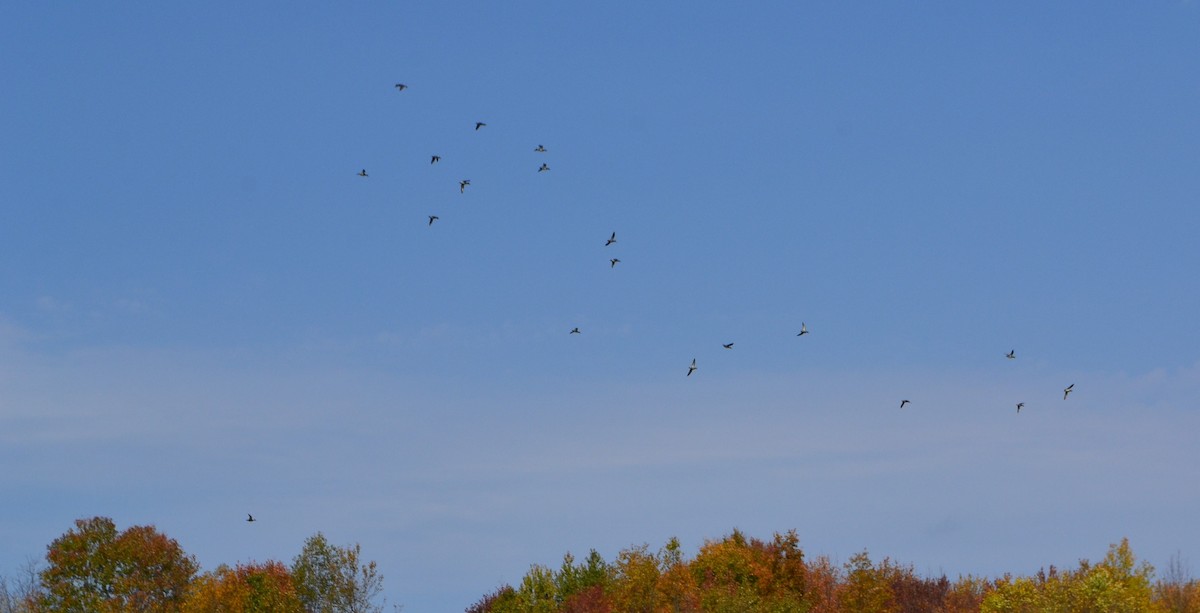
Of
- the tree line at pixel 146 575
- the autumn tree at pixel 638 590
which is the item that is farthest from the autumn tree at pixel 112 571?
the autumn tree at pixel 638 590

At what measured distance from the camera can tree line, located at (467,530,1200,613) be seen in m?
Result: 52.5

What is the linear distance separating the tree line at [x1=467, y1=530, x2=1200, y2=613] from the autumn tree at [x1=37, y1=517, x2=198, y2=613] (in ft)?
64.7

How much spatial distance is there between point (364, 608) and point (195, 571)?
12.0 metres

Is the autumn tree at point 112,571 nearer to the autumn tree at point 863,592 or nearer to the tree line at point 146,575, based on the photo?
the tree line at point 146,575

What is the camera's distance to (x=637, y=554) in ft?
244

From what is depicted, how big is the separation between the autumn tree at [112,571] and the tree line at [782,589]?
64.7 ft

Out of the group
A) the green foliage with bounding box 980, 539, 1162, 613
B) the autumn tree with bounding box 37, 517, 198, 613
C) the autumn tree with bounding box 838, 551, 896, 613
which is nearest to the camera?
the green foliage with bounding box 980, 539, 1162, 613

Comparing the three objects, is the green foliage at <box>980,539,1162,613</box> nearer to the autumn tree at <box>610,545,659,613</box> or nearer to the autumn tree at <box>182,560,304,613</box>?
the autumn tree at <box>610,545,659,613</box>

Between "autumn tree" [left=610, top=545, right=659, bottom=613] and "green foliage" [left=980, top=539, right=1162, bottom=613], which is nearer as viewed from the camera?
"green foliage" [left=980, top=539, right=1162, bottom=613]

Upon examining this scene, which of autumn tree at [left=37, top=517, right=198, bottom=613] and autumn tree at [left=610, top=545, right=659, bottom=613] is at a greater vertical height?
autumn tree at [left=37, top=517, right=198, bottom=613]

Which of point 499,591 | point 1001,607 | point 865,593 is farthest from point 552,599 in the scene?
point 1001,607

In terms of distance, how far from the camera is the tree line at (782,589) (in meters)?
52.5

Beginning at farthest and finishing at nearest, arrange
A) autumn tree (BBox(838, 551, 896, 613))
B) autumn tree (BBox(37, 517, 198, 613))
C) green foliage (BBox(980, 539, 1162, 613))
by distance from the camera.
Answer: autumn tree (BBox(37, 517, 198, 613)) → autumn tree (BBox(838, 551, 896, 613)) → green foliage (BBox(980, 539, 1162, 613))

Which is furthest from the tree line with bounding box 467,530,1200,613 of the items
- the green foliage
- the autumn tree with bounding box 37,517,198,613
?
the autumn tree with bounding box 37,517,198,613
